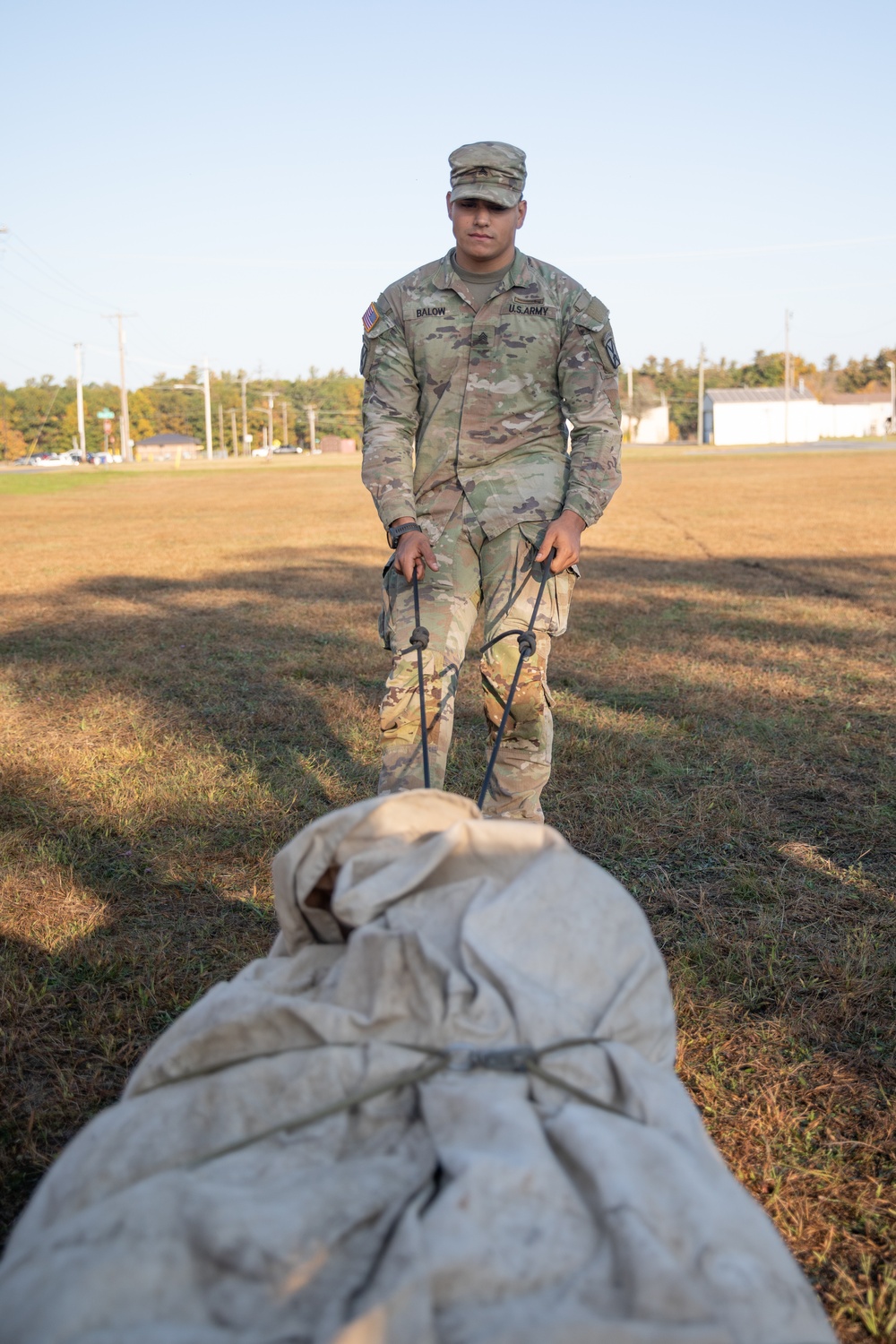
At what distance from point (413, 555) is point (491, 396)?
0.71 m

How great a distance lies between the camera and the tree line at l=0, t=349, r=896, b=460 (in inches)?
4943

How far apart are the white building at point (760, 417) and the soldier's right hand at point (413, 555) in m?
95.1

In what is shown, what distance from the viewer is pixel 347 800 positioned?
522cm

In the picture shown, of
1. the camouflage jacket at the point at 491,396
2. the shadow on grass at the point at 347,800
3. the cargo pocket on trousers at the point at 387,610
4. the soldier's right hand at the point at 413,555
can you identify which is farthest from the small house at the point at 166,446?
the soldier's right hand at the point at 413,555

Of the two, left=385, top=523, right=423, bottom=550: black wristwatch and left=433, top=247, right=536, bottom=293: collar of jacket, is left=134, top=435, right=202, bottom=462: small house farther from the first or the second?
left=385, top=523, right=423, bottom=550: black wristwatch

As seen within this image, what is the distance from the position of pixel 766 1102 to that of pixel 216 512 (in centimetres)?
2592

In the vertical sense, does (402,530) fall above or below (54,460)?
below

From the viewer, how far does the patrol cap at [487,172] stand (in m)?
3.82

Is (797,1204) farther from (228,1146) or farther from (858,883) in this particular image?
(858,883)

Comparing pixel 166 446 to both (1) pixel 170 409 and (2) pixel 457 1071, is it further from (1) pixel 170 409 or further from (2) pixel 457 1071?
(2) pixel 457 1071

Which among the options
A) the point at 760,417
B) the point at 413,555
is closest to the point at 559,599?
the point at 413,555

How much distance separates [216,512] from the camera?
2766cm

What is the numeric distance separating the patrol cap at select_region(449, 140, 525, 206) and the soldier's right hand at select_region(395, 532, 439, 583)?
111 cm

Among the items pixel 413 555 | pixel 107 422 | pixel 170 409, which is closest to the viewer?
pixel 413 555
